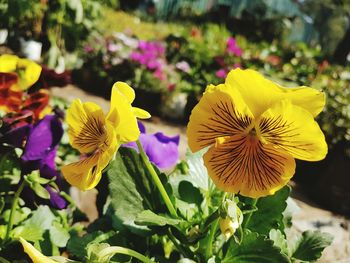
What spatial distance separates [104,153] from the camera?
0.83m

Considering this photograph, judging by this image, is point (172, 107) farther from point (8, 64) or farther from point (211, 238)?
point (211, 238)

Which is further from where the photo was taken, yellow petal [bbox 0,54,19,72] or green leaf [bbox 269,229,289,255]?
yellow petal [bbox 0,54,19,72]

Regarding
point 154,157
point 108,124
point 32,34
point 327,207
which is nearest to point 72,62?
point 32,34

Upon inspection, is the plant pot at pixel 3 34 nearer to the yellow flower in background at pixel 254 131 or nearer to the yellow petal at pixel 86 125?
the yellow petal at pixel 86 125

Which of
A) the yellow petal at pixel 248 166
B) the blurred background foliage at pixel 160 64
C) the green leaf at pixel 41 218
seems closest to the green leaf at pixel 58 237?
the green leaf at pixel 41 218

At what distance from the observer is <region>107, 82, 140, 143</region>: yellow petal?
81cm

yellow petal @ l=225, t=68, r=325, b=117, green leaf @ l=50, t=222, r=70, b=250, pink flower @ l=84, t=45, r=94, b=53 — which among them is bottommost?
pink flower @ l=84, t=45, r=94, b=53

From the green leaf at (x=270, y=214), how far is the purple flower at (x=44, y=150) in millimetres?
551

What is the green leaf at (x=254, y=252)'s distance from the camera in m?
0.92

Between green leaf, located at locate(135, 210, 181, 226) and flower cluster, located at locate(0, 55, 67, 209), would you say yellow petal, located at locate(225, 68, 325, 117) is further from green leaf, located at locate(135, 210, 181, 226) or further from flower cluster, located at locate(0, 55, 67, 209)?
flower cluster, located at locate(0, 55, 67, 209)

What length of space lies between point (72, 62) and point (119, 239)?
→ 519 centimetres

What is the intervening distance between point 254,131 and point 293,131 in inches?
3.4

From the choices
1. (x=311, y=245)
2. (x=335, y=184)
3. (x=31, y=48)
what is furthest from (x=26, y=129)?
(x=31, y=48)

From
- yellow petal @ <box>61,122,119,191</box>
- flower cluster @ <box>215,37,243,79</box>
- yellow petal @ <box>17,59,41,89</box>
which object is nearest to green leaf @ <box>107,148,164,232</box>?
yellow petal @ <box>61,122,119,191</box>
